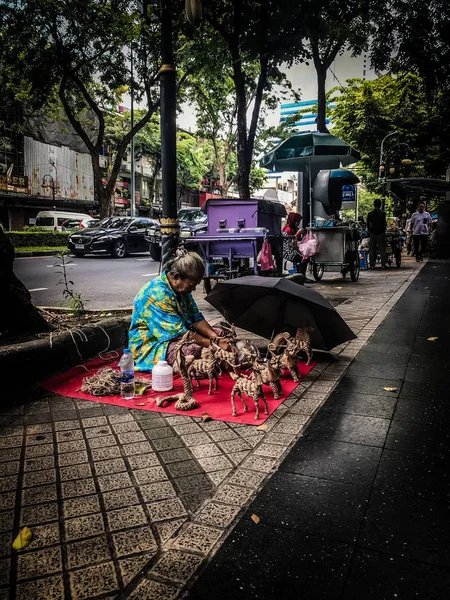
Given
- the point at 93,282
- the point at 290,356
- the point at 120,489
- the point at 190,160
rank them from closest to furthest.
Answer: the point at 120,489, the point at 290,356, the point at 93,282, the point at 190,160

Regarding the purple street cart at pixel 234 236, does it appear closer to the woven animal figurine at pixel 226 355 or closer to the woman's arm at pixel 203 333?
the woman's arm at pixel 203 333

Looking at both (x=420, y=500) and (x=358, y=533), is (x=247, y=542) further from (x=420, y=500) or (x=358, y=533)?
(x=420, y=500)

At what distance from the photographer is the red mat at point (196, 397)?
3.49 m

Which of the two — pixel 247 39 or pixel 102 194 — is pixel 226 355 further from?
pixel 102 194

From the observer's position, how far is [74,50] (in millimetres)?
17094

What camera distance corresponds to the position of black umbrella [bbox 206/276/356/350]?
4.25 metres

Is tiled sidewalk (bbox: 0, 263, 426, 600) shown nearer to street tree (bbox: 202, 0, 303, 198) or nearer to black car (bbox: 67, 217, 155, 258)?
street tree (bbox: 202, 0, 303, 198)

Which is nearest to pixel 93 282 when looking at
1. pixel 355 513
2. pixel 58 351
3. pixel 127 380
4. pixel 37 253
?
pixel 58 351

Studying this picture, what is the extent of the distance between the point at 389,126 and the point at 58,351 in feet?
81.3

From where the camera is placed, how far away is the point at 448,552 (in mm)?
1935

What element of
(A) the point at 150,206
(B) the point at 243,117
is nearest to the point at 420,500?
(B) the point at 243,117

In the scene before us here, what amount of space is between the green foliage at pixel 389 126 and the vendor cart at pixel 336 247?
13.5 m

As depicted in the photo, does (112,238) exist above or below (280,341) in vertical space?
above

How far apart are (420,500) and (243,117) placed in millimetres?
10780
